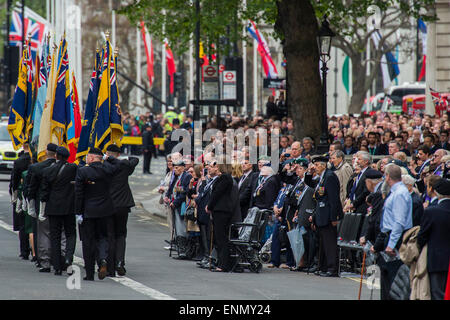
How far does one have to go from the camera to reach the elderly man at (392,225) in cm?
1259

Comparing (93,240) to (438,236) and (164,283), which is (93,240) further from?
(438,236)

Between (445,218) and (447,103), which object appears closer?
(445,218)

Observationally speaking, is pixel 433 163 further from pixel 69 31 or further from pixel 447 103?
pixel 69 31

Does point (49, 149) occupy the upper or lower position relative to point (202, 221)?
upper

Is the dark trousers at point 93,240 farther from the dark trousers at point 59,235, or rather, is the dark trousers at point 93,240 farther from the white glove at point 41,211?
the white glove at point 41,211

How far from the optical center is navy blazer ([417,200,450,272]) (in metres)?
11.9

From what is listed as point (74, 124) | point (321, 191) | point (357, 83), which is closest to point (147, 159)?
point (357, 83)

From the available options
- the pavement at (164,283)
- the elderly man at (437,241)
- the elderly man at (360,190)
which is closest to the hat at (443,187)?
the elderly man at (437,241)

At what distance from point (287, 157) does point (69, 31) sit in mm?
40257

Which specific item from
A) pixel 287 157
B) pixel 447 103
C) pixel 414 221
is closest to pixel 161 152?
pixel 447 103

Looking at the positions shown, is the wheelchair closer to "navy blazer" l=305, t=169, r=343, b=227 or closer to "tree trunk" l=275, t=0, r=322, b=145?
"navy blazer" l=305, t=169, r=343, b=227

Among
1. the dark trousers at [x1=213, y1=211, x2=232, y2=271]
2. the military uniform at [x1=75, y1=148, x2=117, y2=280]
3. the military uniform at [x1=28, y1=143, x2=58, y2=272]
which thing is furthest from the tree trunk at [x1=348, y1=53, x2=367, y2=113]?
the military uniform at [x1=75, y1=148, x2=117, y2=280]

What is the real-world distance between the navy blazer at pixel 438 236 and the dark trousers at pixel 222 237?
18.1 feet
